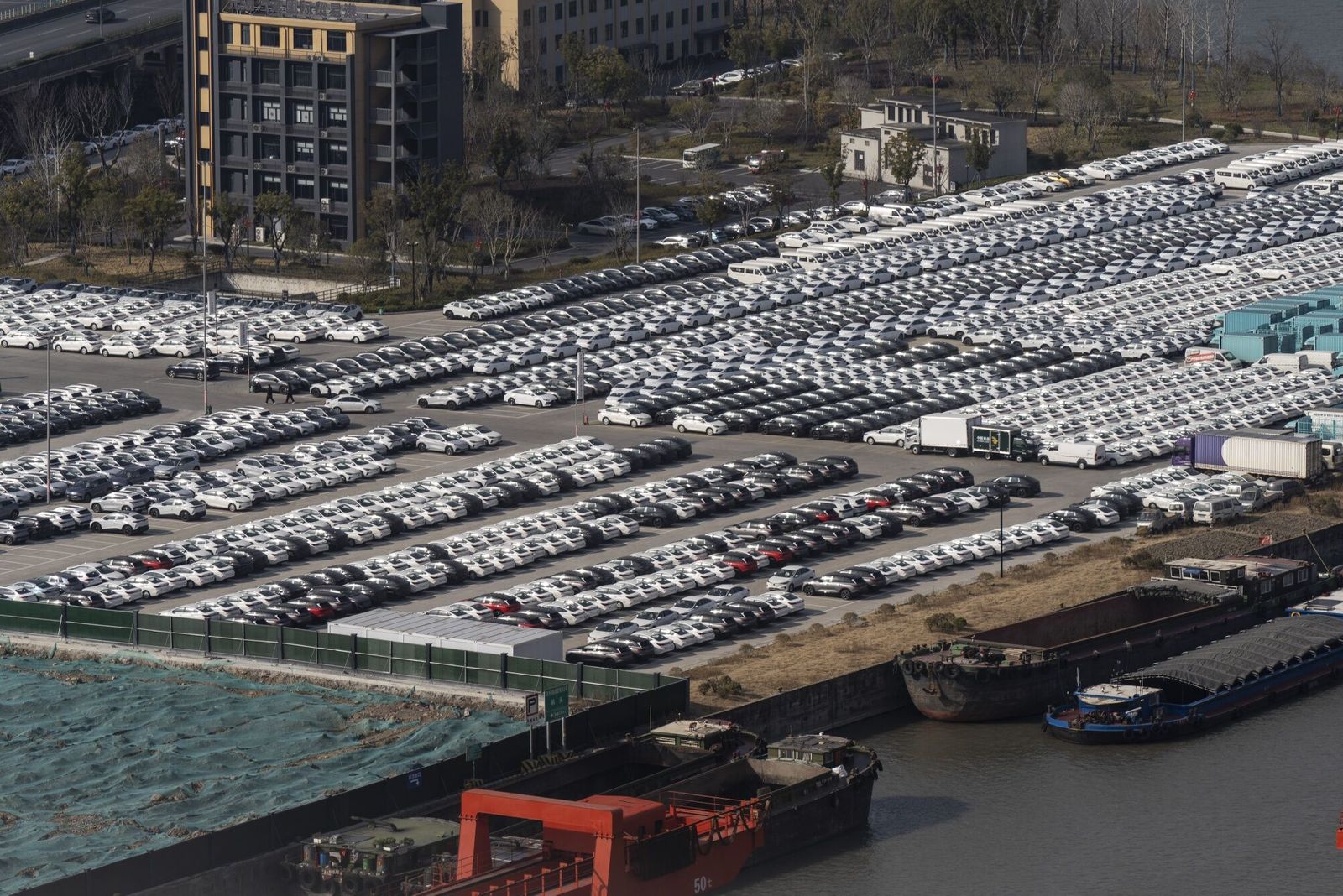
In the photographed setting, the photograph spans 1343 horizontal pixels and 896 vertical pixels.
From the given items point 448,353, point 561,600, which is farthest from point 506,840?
point 448,353

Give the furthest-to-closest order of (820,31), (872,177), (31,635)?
(820,31), (872,177), (31,635)

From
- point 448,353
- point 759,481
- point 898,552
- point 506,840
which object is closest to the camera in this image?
point 506,840

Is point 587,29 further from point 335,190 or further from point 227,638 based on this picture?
point 227,638

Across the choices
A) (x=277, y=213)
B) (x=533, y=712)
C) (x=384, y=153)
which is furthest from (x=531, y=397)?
(x=533, y=712)

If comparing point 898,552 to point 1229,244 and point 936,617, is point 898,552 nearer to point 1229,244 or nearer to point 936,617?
point 936,617

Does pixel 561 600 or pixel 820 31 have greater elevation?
pixel 820 31

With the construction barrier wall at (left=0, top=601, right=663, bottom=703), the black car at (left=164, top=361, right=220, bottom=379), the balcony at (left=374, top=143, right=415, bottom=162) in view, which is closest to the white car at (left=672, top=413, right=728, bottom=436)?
the black car at (left=164, top=361, right=220, bottom=379)

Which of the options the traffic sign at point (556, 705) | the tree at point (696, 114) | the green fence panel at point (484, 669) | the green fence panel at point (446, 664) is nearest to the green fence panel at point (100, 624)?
the green fence panel at point (446, 664)

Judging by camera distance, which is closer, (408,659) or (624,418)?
(408,659)
